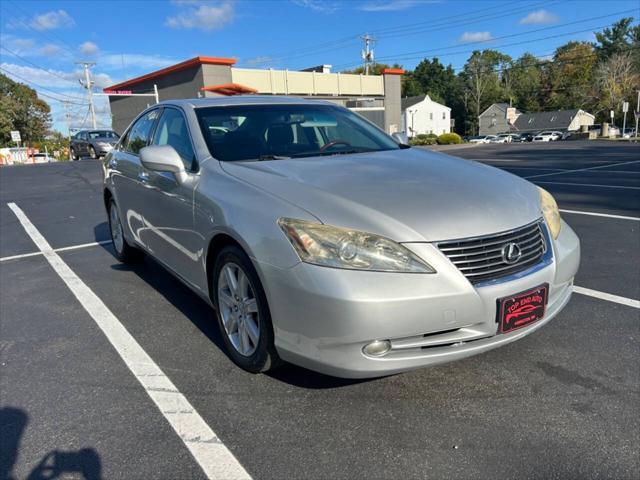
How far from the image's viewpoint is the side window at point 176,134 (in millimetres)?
3411

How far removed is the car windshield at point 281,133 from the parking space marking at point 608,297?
1.97 meters

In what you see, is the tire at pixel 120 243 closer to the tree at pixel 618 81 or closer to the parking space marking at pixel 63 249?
the parking space marking at pixel 63 249

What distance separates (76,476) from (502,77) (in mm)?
118622

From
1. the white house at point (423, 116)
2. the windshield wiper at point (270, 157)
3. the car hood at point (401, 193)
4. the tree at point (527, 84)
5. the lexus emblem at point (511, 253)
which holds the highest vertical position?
the tree at point (527, 84)

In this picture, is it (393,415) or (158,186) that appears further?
(158,186)

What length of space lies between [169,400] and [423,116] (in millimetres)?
79039

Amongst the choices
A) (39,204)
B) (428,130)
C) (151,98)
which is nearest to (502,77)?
(428,130)

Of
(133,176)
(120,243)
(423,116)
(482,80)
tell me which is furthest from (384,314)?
(482,80)

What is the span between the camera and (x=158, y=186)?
146 inches

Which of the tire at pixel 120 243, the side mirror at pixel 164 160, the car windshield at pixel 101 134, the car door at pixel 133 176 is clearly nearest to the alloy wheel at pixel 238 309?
the side mirror at pixel 164 160

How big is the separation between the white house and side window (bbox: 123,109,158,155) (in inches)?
2704

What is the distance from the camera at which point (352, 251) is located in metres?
2.24

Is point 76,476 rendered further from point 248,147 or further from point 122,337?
point 248,147

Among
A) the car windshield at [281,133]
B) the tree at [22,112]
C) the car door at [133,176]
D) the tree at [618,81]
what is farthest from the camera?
the tree at [618,81]
